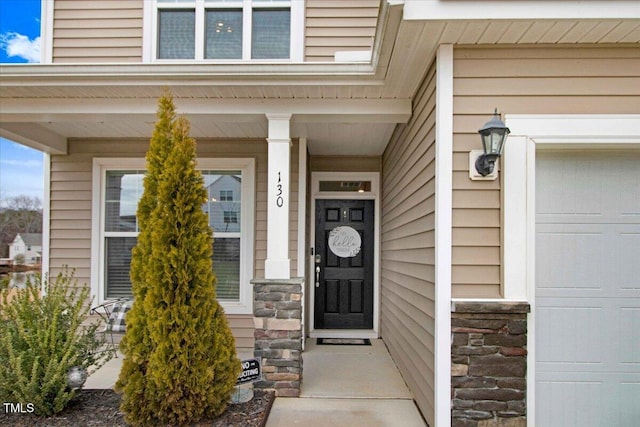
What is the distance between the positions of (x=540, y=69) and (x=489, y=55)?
1.07 ft

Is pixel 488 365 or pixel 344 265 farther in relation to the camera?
pixel 344 265

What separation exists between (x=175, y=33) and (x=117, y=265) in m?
2.67

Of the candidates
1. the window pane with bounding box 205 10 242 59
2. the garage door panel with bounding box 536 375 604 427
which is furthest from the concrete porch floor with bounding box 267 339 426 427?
the window pane with bounding box 205 10 242 59

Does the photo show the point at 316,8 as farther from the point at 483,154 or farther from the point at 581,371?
the point at 581,371

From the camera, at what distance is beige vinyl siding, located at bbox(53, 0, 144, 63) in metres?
4.32

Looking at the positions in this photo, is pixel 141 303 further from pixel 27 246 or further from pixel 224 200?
pixel 27 246

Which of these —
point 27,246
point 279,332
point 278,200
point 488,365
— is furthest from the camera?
point 27,246

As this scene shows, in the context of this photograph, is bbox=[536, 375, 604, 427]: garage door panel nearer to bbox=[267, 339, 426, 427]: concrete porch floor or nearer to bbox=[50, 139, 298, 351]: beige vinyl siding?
bbox=[267, 339, 426, 427]: concrete porch floor

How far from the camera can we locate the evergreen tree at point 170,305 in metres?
2.56

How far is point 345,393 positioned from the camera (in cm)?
333

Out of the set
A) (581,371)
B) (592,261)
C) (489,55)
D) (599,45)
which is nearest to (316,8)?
(489,55)

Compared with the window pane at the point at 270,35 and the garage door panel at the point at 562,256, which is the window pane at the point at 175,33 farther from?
the garage door panel at the point at 562,256

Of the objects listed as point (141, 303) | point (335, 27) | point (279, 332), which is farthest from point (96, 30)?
point (279, 332)

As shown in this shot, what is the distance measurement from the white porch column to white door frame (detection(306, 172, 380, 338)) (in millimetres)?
1807
